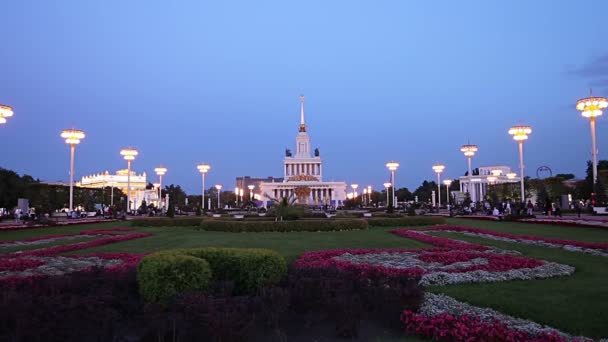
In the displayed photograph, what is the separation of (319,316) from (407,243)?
38.2 ft

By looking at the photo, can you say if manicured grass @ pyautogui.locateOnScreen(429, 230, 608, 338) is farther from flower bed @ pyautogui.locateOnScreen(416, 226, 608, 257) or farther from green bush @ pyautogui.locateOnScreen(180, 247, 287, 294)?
flower bed @ pyautogui.locateOnScreen(416, 226, 608, 257)

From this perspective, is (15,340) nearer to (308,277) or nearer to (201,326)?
(201,326)

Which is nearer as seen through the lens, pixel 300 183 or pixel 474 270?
pixel 474 270

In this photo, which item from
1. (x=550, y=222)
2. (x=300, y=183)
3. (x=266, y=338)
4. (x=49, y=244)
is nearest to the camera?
(x=266, y=338)

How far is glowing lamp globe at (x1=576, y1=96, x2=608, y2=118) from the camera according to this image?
111 ft

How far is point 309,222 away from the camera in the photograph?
2480 cm

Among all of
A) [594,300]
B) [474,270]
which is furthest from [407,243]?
[594,300]

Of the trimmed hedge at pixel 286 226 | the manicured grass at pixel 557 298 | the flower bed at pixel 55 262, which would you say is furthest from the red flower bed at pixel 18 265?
the trimmed hedge at pixel 286 226

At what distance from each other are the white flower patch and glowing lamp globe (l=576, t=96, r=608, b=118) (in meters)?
33.2

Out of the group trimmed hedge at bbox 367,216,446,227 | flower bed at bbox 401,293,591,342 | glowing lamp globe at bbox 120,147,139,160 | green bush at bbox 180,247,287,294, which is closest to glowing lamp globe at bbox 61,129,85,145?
glowing lamp globe at bbox 120,147,139,160

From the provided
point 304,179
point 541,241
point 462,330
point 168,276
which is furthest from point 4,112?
point 304,179

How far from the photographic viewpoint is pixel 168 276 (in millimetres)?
6875

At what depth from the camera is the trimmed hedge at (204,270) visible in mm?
6859

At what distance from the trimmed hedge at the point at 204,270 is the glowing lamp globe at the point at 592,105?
115 ft
